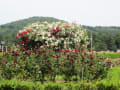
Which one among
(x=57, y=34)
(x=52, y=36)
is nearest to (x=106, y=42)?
(x=57, y=34)

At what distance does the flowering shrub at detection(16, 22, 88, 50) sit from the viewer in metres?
8.73

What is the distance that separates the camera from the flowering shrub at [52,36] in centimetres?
873

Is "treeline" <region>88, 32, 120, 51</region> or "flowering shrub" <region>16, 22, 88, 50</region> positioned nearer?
"flowering shrub" <region>16, 22, 88, 50</region>

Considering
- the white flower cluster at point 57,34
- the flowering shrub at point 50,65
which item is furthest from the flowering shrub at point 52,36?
the flowering shrub at point 50,65

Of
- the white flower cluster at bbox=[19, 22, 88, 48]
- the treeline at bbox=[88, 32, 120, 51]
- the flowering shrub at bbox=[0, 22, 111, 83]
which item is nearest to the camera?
the flowering shrub at bbox=[0, 22, 111, 83]

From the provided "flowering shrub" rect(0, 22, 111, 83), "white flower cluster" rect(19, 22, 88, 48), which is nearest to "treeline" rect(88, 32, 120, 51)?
"white flower cluster" rect(19, 22, 88, 48)

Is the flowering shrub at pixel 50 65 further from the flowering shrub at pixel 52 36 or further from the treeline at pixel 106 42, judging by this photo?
the treeline at pixel 106 42

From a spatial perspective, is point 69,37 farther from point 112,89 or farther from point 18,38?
point 112,89

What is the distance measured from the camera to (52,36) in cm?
889

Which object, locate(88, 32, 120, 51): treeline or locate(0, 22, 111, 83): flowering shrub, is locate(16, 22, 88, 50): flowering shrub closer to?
locate(0, 22, 111, 83): flowering shrub

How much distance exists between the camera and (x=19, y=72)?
5.90 metres

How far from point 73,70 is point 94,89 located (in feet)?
6.31

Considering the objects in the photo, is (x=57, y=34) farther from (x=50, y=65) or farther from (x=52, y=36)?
(x=50, y=65)

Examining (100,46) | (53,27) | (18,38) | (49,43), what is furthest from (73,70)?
(100,46)
